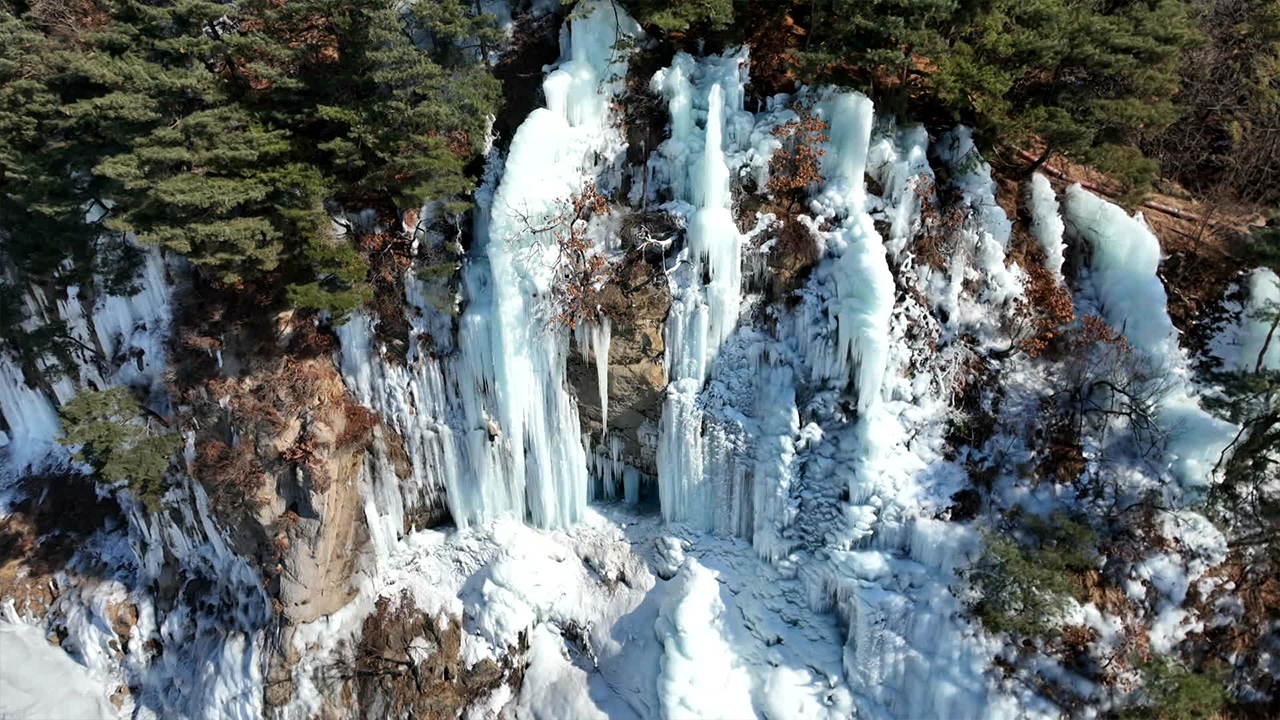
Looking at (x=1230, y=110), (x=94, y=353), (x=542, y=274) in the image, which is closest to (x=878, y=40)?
(x=542, y=274)

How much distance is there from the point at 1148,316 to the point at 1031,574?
15.9 ft

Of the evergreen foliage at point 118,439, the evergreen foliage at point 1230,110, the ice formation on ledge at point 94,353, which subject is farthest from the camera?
the ice formation on ledge at point 94,353

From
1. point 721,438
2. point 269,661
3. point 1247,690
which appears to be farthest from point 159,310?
point 1247,690

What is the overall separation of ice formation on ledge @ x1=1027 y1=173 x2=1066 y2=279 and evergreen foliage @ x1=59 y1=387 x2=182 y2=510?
1712 cm

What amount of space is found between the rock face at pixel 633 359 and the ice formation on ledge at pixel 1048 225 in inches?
260

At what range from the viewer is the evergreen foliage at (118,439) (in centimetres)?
1365

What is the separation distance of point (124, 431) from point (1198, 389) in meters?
19.5

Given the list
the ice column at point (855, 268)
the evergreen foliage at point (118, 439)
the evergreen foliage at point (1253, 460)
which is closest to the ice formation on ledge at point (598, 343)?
the ice column at point (855, 268)

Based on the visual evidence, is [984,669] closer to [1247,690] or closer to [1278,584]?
[1247,690]

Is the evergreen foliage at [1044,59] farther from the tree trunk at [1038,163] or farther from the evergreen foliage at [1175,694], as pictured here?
the evergreen foliage at [1175,694]

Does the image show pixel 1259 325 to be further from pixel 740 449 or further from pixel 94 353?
pixel 94 353

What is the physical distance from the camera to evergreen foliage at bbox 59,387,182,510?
1365 centimetres

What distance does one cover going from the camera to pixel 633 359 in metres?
12.8

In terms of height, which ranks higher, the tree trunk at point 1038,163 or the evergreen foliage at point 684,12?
the evergreen foliage at point 684,12
